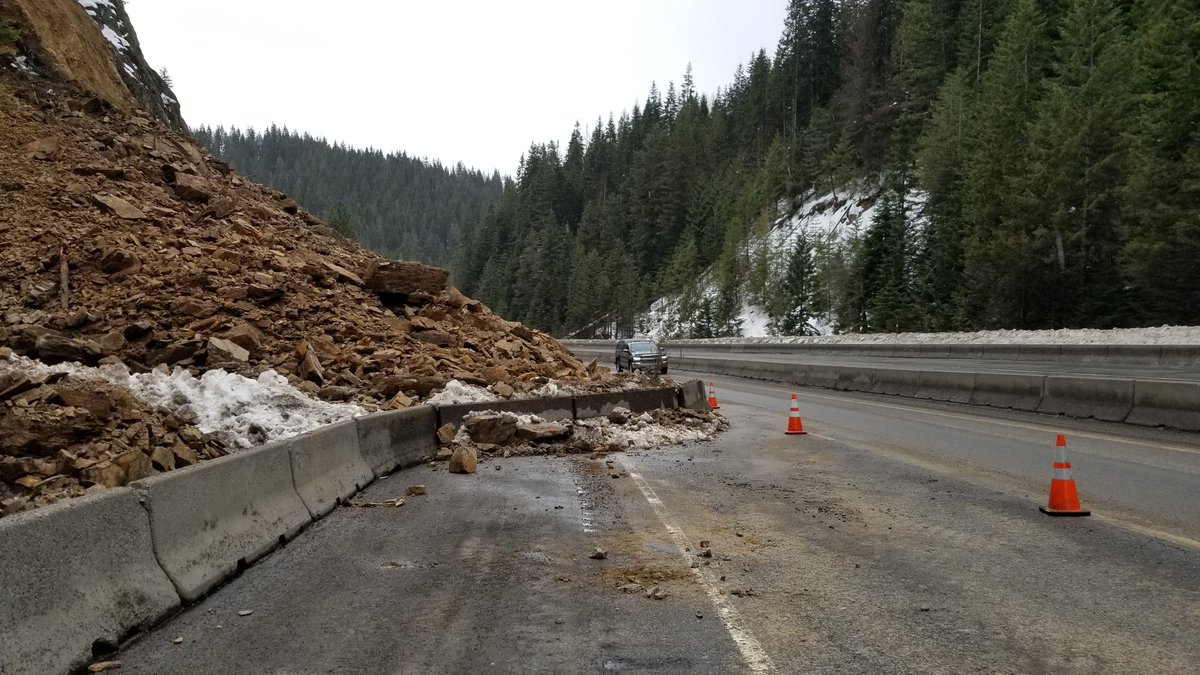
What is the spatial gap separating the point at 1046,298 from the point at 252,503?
1771 inches

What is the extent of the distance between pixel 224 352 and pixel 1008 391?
15.2m

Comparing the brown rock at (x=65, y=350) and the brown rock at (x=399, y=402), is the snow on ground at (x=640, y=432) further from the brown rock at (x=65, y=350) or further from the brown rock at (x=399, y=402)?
the brown rock at (x=65, y=350)

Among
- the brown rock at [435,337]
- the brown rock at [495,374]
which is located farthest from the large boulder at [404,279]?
the brown rock at [495,374]

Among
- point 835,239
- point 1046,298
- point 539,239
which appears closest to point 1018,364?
point 1046,298

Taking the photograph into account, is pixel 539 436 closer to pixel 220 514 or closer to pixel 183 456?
pixel 183 456

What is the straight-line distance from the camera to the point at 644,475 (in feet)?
33.1

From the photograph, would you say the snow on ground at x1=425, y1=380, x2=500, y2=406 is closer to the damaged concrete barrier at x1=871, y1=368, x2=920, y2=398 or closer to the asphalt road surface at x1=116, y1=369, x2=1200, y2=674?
the asphalt road surface at x1=116, y1=369, x2=1200, y2=674

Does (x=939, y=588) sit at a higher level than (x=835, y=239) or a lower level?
lower

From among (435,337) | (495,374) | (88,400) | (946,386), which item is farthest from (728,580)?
(946,386)

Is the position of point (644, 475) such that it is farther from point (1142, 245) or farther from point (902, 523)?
point (1142, 245)

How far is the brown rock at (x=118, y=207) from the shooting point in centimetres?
1381

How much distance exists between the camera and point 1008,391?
56.1ft

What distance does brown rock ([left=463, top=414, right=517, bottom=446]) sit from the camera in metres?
11.9

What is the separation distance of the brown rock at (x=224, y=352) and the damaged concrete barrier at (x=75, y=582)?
6611mm
